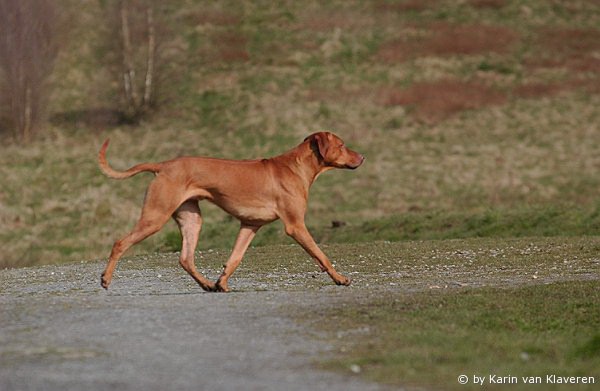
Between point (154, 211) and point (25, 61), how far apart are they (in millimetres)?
35754

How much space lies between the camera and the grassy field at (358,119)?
29203 mm

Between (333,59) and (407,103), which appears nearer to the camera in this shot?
(407,103)

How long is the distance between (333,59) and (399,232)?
31.1 metres

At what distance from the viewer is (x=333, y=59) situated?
2163 inches

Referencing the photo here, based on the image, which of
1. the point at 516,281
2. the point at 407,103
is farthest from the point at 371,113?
the point at 516,281

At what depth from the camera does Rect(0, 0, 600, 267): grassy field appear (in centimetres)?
2920

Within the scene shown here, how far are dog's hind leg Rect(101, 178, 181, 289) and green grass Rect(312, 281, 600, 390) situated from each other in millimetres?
2883

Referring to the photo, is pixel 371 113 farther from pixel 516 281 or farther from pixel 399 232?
pixel 516 281

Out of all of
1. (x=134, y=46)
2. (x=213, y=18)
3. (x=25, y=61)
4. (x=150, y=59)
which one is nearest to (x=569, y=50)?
(x=213, y=18)

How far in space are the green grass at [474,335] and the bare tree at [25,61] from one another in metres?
37.4

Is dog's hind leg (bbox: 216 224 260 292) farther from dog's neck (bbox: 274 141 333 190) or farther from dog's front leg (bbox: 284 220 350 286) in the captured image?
dog's neck (bbox: 274 141 333 190)

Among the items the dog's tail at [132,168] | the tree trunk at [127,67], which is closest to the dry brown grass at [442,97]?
the tree trunk at [127,67]

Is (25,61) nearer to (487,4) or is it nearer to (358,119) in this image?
(358,119)

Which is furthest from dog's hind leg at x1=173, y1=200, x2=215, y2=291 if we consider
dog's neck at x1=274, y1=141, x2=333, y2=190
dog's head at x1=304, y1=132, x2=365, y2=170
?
dog's head at x1=304, y1=132, x2=365, y2=170
